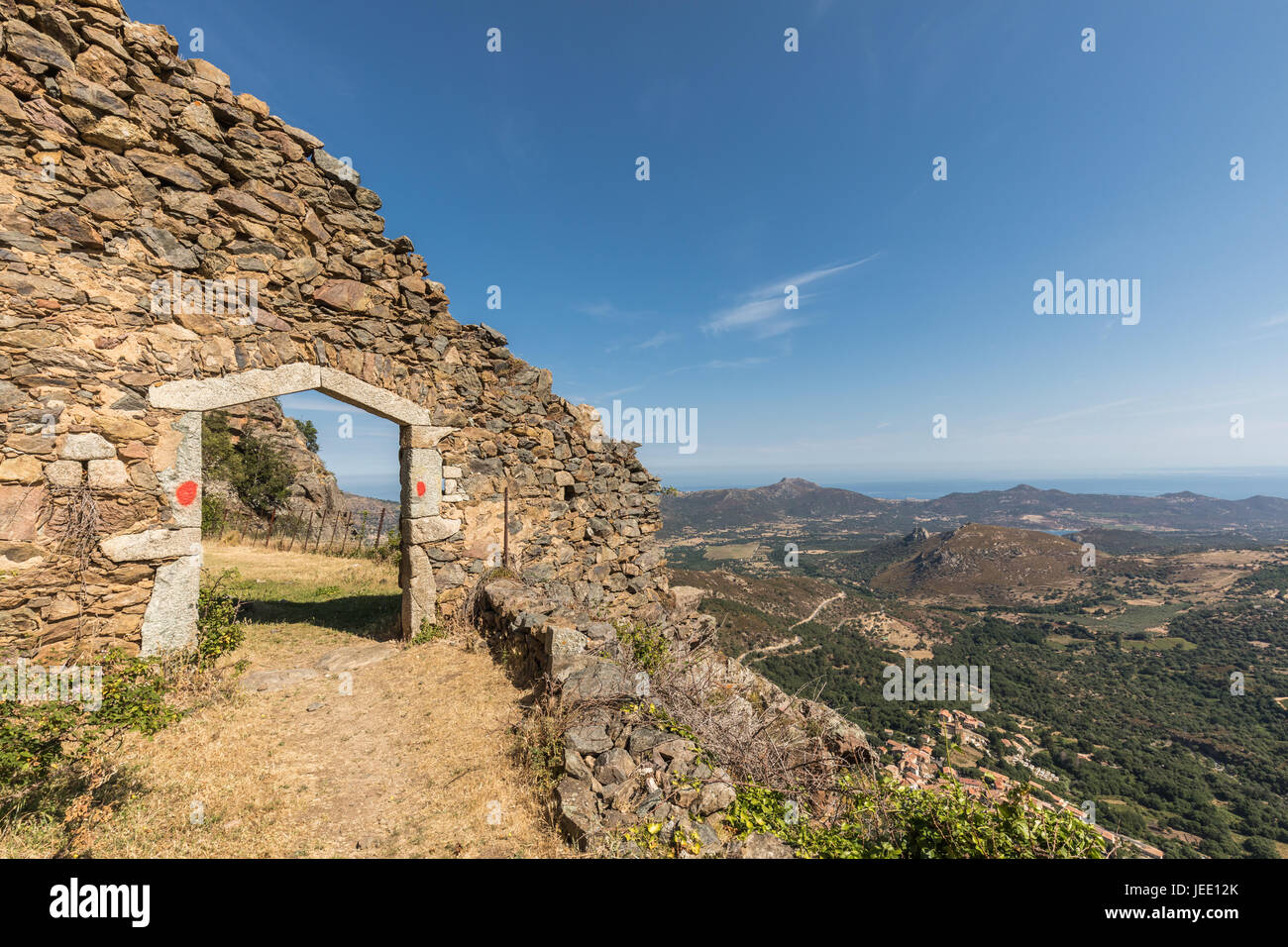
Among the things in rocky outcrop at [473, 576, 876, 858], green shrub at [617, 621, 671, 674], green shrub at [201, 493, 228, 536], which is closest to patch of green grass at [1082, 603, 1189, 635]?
rocky outcrop at [473, 576, 876, 858]

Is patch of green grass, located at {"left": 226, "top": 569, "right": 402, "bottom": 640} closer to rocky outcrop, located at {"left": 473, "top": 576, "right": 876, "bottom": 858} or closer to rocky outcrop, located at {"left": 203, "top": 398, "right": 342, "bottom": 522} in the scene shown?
rocky outcrop, located at {"left": 473, "top": 576, "right": 876, "bottom": 858}

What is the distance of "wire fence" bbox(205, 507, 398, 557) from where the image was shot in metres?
15.7

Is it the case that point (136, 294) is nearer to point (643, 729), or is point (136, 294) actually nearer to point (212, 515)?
point (643, 729)

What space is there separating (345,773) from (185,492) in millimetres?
3532

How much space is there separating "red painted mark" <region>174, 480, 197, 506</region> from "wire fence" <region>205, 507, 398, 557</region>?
1041cm

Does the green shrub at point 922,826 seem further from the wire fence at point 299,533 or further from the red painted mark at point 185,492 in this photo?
the wire fence at point 299,533

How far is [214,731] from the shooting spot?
167 inches

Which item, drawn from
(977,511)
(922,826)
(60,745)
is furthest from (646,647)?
(977,511)

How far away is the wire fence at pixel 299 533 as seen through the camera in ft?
51.5

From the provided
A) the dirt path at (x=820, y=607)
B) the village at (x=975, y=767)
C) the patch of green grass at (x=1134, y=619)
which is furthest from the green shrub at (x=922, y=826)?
the patch of green grass at (x=1134, y=619)

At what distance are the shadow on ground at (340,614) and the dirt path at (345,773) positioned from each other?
1203 mm

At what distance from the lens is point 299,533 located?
1872 cm
